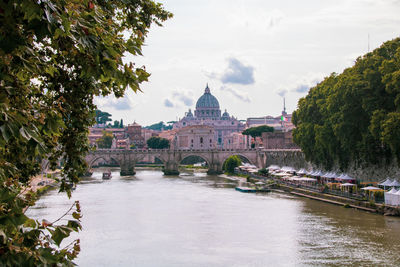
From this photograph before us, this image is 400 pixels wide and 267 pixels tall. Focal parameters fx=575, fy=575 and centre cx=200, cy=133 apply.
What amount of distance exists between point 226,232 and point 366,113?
15.8m

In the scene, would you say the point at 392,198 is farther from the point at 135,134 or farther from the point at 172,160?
the point at 135,134

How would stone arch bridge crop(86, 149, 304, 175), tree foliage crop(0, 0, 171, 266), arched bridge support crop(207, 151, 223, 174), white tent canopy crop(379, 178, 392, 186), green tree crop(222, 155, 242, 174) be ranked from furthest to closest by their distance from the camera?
arched bridge support crop(207, 151, 223, 174)
stone arch bridge crop(86, 149, 304, 175)
green tree crop(222, 155, 242, 174)
white tent canopy crop(379, 178, 392, 186)
tree foliage crop(0, 0, 171, 266)

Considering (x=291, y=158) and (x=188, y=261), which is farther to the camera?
(x=291, y=158)

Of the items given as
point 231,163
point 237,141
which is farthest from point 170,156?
point 237,141

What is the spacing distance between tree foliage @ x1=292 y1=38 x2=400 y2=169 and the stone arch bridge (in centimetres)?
3240

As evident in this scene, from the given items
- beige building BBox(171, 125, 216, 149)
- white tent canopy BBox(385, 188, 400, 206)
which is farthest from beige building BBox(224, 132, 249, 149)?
white tent canopy BBox(385, 188, 400, 206)

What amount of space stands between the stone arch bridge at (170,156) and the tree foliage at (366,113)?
106 feet

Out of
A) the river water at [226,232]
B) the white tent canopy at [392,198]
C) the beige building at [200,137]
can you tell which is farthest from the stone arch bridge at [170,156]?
the beige building at [200,137]

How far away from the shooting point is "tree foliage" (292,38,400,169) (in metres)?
33.8

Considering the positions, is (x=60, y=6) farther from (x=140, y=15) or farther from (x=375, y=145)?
(x=375, y=145)

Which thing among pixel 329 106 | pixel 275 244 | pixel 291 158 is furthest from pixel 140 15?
pixel 291 158

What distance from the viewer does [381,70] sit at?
35.7m

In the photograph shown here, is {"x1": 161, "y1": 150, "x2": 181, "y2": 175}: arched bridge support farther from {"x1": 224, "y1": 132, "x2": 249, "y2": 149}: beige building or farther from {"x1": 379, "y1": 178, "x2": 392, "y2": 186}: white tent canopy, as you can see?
{"x1": 379, "y1": 178, "x2": 392, "y2": 186}: white tent canopy

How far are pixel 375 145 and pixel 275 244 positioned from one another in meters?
15.6
